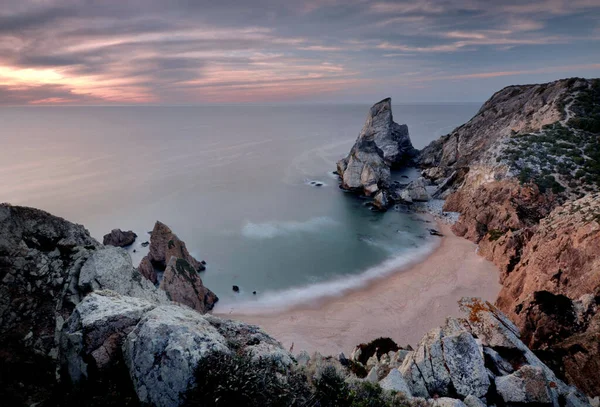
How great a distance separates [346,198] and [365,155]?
955 cm

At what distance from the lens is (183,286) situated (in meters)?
26.3

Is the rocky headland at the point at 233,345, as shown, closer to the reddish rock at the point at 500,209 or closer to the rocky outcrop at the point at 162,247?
the rocky outcrop at the point at 162,247

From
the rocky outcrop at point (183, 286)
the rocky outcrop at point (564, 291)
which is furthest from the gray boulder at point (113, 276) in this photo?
the rocky outcrop at point (564, 291)

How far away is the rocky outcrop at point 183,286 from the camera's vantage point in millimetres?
25453

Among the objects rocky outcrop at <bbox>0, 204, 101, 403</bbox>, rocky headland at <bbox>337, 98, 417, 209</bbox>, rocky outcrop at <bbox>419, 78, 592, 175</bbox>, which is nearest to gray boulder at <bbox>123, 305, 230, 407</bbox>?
rocky outcrop at <bbox>0, 204, 101, 403</bbox>

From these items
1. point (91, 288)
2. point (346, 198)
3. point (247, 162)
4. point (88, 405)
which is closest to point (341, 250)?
point (346, 198)

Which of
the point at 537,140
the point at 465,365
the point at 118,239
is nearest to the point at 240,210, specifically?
the point at 118,239

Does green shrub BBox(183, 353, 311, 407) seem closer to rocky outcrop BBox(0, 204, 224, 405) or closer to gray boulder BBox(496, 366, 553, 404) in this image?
rocky outcrop BBox(0, 204, 224, 405)

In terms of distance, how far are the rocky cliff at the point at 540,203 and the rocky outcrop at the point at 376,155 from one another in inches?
300

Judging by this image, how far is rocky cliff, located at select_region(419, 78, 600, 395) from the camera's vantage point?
15062 mm

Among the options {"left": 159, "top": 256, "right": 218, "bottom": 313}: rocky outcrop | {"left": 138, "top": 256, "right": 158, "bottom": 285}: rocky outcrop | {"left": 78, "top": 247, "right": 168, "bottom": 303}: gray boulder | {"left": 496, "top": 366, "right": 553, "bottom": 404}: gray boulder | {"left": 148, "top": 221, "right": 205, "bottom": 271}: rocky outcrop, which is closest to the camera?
{"left": 496, "top": 366, "right": 553, "bottom": 404}: gray boulder

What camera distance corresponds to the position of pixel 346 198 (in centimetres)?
6300

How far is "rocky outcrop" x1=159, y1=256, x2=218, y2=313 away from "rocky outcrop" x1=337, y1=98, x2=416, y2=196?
136ft

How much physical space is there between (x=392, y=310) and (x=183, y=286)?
18125 mm
